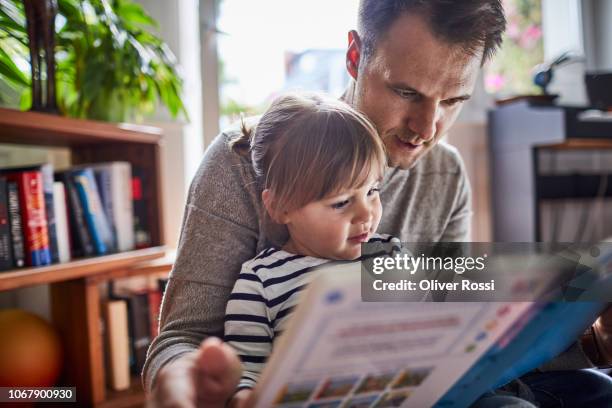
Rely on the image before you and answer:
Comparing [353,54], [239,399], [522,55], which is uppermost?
[522,55]

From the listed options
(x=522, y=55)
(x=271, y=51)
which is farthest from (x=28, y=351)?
(x=522, y=55)

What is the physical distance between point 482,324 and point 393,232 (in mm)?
295

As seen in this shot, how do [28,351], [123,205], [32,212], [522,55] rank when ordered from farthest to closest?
[522,55], [123,205], [32,212], [28,351]

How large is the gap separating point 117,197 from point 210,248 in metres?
0.80

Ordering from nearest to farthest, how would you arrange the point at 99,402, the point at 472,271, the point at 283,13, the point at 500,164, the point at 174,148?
the point at 472,271 → the point at 99,402 → the point at 283,13 → the point at 174,148 → the point at 500,164

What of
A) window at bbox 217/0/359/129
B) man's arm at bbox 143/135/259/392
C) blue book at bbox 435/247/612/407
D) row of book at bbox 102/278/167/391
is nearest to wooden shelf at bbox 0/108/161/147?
window at bbox 217/0/359/129

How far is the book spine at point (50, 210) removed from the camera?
1.10 meters

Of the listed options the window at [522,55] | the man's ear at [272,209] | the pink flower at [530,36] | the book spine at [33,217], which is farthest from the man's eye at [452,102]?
the pink flower at [530,36]

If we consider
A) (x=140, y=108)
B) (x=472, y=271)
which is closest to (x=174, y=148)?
(x=140, y=108)

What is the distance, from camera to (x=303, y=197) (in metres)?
0.52

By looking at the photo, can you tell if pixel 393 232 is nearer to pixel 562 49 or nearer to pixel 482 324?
pixel 482 324

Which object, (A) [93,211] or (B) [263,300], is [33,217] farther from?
(B) [263,300]

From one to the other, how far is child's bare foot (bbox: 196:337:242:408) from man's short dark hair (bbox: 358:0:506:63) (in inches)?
14.5

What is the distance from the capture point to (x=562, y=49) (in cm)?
224
